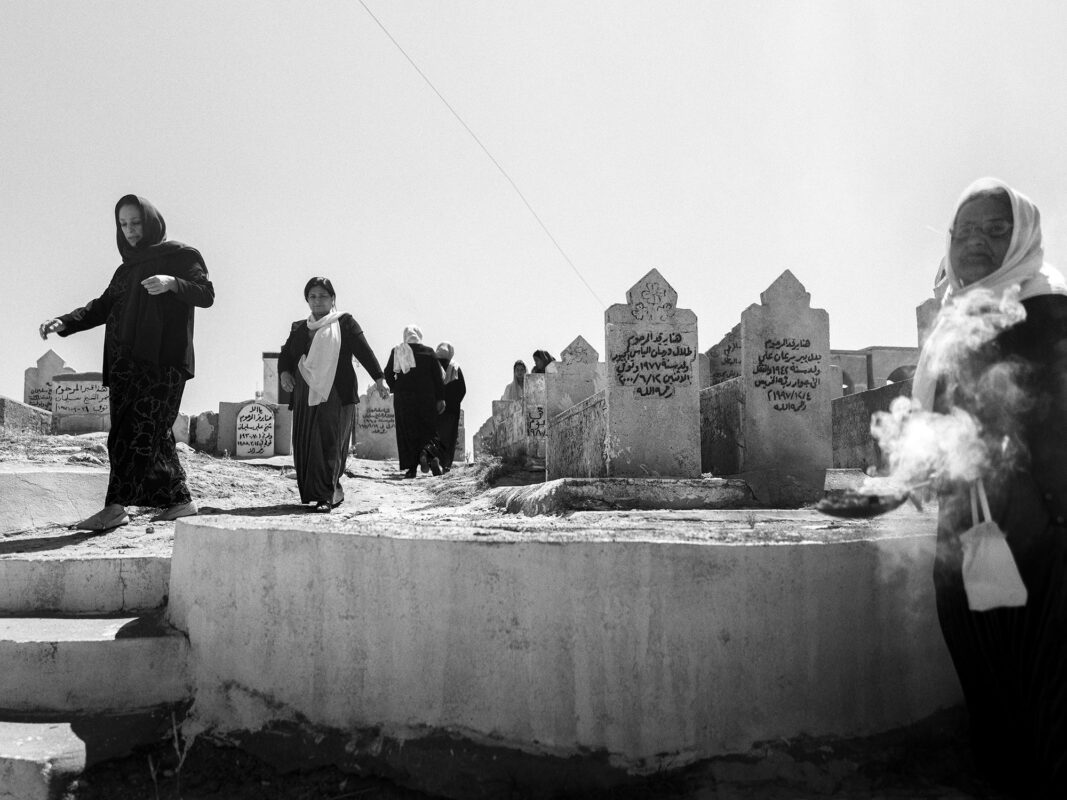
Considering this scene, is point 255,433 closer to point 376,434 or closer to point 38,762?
point 376,434

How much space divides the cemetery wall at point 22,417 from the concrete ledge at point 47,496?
10.4 m

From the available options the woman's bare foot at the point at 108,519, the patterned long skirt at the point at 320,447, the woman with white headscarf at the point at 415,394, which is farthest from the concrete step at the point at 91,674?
the woman with white headscarf at the point at 415,394

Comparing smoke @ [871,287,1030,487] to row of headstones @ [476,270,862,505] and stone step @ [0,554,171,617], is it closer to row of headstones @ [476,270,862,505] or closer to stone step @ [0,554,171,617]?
stone step @ [0,554,171,617]

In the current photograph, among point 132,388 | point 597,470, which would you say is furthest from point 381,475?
point 132,388

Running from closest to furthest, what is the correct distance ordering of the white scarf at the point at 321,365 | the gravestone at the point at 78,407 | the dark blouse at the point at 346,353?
the white scarf at the point at 321,365
the dark blouse at the point at 346,353
the gravestone at the point at 78,407

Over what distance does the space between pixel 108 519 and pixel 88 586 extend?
1092 millimetres

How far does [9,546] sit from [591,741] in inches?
124

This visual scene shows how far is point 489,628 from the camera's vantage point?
2.49 m

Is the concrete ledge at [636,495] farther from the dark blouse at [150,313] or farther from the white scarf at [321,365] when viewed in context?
the dark blouse at [150,313]

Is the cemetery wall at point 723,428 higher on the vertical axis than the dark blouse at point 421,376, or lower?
lower

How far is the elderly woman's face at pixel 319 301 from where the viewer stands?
5.87 metres

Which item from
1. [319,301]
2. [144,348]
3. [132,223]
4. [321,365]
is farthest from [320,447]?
[132,223]

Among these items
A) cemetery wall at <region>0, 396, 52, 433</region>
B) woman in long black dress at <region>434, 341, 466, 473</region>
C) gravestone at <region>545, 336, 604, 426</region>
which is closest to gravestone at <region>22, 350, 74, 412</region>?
cemetery wall at <region>0, 396, 52, 433</region>

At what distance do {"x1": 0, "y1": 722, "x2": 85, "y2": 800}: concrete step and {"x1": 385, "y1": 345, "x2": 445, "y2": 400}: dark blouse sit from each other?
28.0ft
